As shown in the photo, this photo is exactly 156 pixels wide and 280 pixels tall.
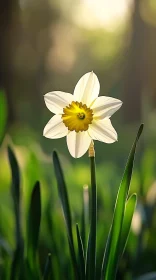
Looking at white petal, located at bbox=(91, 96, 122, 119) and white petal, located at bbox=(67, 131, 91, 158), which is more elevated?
white petal, located at bbox=(91, 96, 122, 119)

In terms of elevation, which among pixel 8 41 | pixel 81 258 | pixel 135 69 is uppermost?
pixel 8 41

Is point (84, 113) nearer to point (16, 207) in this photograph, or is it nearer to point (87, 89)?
point (87, 89)

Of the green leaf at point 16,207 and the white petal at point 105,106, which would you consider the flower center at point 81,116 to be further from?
the green leaf at point 16,207

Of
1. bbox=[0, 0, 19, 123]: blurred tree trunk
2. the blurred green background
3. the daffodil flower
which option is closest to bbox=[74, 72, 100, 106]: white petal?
the daffodil flower

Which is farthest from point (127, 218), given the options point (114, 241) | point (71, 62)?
point (71, 62)


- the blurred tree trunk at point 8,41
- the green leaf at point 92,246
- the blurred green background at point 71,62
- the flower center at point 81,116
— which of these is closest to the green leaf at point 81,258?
the green leaf at point 92,246

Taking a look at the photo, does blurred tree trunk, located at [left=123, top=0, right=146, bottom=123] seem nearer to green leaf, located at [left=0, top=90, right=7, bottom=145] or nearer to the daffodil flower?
green leaf, located at [left=0, top=90, right=7, bottom=145]

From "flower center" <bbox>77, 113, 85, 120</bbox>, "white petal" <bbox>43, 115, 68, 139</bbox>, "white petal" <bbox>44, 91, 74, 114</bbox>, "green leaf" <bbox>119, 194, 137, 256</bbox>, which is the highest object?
"white petal" <bbox>44, 91, 74, 114</bbox>
